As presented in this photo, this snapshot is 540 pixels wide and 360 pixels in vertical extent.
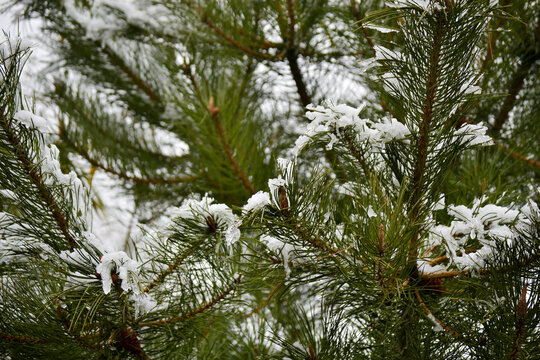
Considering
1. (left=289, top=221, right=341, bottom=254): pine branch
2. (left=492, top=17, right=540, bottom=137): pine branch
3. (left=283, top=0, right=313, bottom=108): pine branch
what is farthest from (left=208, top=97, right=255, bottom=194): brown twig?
(left=492, top=17, right=540, bottom=137): pine branch

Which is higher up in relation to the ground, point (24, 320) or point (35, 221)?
point (35, 221)

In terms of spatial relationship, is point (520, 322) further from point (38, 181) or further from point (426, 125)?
point (38, 181)

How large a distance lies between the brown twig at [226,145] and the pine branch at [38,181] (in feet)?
3.02

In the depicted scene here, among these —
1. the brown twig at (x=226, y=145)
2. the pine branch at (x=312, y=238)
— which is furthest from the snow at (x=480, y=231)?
the brown twig at (x=226, y=145)

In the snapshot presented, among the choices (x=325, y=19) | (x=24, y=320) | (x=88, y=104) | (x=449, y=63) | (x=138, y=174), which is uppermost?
(x=325, y=19)

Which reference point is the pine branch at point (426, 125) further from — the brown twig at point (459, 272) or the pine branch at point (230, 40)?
the pine branch at point (230, 40)

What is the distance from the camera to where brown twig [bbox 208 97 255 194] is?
187 centimetres

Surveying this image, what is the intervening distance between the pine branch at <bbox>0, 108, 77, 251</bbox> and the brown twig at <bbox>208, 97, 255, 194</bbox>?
922 millimetres

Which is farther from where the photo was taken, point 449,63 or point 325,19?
point 325,19

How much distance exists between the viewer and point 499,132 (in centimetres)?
236

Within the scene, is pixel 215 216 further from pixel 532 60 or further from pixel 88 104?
pixel 88 104

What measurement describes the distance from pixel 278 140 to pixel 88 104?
4.12 ft

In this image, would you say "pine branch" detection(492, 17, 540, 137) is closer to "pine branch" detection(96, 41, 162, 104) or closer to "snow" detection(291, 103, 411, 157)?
"snow" detection(291, 103, 411, 157)

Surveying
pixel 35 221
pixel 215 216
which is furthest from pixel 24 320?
pixel 215 216
